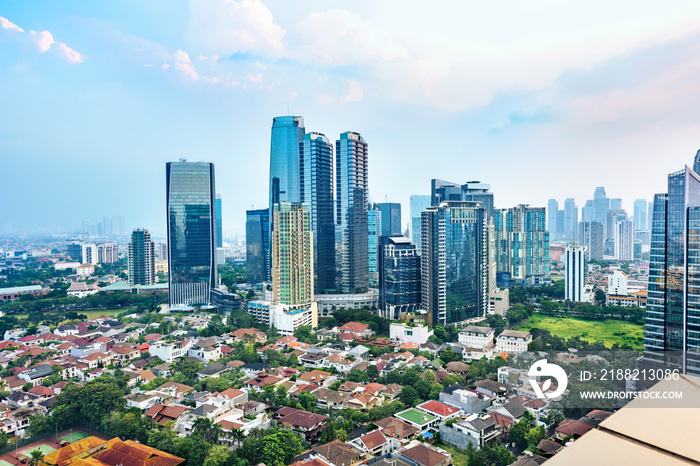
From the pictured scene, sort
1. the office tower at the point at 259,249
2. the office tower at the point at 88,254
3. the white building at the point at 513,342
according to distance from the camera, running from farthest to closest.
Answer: the office tower at the point at 88,254
the office tower at the point at 259,249
the white building at the point at 513,342

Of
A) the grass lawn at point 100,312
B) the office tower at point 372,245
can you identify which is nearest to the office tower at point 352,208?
the office tower at point 372,245

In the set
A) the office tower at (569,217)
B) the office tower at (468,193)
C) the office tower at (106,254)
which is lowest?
the office tower at (106,254)

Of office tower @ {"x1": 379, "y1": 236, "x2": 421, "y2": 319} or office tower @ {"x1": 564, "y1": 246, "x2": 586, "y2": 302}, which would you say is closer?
office tower @ {"x1": 379, "y1": 236, "x2": 421, "y2": 319}

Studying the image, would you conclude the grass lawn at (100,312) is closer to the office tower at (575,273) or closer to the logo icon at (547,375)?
the logo icon at (547,375)

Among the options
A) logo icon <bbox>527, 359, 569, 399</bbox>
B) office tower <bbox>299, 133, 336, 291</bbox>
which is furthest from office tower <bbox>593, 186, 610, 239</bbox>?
logo icon <bbox>527, 359, 569, 399</bbox>

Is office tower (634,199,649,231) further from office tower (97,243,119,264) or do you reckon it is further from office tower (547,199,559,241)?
office tower (97,243,119,264)

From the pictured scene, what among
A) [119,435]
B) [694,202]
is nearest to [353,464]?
[119,435]
